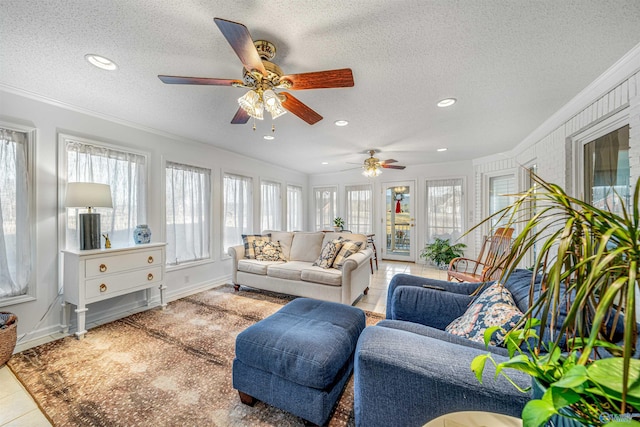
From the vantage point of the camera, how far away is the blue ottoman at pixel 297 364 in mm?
1354

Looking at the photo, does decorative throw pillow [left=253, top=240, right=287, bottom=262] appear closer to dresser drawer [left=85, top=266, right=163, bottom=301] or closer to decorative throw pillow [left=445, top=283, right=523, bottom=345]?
dresser drawer [left=85, top=266, right=163, bottom=301]

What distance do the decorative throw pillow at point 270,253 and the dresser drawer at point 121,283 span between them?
140 cm

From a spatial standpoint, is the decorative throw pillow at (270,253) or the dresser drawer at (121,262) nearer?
the dresser drawer at (121,262)

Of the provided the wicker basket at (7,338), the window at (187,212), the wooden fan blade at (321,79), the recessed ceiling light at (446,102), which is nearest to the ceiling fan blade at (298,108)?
the wooden fan blade at (321,79)

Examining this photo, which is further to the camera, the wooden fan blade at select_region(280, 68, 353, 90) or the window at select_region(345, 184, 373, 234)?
the window at select_region(345, 184, 373, 234)

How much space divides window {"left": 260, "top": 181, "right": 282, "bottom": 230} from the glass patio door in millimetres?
2689

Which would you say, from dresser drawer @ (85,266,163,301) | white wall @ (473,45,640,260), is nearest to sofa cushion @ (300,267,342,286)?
dresser drawer @ (85,266,163,301)

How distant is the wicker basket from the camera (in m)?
1.94

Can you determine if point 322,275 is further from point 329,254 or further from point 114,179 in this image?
point 114,179

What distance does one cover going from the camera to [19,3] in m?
1.33

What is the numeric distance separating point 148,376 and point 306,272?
6.22ft

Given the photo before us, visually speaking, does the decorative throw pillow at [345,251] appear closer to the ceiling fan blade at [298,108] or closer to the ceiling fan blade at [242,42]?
the ceiling fan blade at [298,108]

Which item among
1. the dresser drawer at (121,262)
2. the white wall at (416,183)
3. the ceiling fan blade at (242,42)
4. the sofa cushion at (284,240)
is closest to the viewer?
the ceiling fan blade at (242,42)

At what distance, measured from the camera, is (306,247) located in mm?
4094
